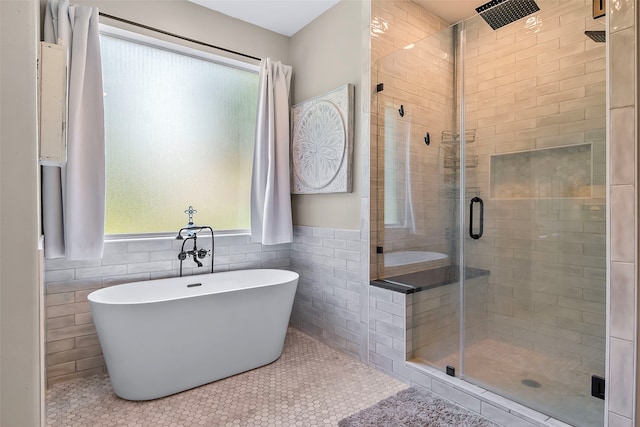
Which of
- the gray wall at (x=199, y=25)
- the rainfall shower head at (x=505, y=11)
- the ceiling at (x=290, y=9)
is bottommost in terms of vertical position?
the rainfall shower head at (x=505, y=11)

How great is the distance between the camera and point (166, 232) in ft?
9.55

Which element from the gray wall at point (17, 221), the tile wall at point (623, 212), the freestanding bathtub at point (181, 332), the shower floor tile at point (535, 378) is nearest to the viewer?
the gray wall at point (17, 221)

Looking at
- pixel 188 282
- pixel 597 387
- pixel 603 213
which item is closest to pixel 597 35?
pixel 603 213

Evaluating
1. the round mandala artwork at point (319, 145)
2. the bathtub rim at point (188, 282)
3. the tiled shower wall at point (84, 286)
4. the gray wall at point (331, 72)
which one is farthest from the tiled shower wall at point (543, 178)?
the tiled shower wall at point (84, 286)

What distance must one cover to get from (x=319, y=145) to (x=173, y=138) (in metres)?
1.28

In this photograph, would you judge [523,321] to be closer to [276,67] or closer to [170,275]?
[170,275]

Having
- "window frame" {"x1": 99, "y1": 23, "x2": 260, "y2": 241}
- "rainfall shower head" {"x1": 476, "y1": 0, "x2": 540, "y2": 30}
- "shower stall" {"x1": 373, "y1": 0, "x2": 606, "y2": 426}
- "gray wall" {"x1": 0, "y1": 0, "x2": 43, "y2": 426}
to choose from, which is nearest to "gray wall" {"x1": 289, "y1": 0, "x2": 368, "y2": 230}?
"shower stall" {"x1": 373, "y1": 0, "x2": 606, "y2": 426}

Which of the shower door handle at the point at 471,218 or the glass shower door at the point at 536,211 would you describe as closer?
the glass shower door at the point at 536,211

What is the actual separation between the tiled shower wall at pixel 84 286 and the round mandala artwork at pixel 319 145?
1312 millimetres

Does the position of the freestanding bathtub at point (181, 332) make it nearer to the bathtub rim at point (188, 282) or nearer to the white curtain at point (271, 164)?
the bathtub rim at point (188, 282)

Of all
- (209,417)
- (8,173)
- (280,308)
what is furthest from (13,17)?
(280,308)

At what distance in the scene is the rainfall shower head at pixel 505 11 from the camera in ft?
6.97

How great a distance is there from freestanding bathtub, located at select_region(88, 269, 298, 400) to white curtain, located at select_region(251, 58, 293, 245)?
0.71 meters

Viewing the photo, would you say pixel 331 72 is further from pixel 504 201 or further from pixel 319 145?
pixel 504 201
